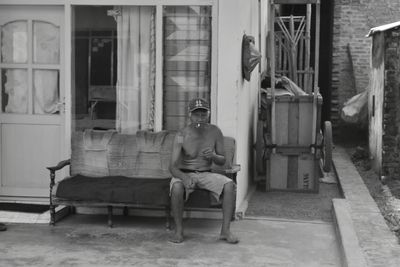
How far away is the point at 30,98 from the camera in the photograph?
7898 mm

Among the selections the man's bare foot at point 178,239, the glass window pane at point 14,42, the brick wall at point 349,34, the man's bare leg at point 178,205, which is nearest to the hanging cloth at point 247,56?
the man's bare leg at point 178,205

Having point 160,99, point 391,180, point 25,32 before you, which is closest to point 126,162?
point 160,99

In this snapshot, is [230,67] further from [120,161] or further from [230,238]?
[230,238]

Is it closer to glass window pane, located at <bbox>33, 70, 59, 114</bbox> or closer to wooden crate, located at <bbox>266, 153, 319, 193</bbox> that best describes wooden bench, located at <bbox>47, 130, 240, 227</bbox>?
glass window pane, located at <bbox>33, 70, 59, 114</bbox>

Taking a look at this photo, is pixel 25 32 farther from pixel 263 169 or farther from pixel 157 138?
pixel 263 169

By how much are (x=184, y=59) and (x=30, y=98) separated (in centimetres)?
193

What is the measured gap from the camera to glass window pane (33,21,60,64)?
780cm

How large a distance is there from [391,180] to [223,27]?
13.4 ft

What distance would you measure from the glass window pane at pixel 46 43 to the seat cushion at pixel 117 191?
1.65 m

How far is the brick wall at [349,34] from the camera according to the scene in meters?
14.4

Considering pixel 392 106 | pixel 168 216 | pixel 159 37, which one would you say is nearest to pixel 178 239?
pixel 168 216

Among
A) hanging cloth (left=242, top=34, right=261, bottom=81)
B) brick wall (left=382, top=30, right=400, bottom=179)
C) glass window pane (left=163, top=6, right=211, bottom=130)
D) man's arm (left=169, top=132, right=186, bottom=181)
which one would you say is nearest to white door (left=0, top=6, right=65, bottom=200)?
glass window pane (left=163, top=6, right=211, bottom=130)

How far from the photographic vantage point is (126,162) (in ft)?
24.2

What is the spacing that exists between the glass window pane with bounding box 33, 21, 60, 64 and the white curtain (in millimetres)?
774
